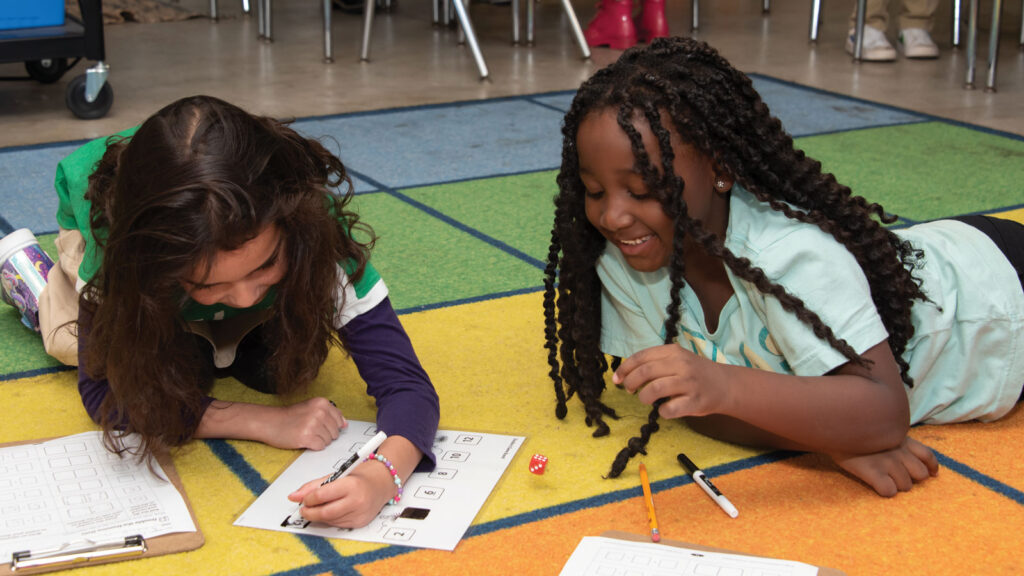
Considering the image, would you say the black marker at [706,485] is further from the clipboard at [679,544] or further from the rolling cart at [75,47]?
the rolling cart at [75,47]

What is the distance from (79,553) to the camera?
118 cm

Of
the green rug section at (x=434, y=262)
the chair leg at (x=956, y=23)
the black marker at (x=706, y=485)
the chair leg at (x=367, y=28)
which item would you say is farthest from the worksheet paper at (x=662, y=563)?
the chair leg at (x=956, y=23)

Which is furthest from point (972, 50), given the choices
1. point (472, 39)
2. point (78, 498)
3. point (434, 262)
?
point (78, 498)

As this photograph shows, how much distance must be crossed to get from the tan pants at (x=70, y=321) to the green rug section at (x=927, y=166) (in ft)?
4.95

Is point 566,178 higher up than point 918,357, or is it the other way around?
point 566,178

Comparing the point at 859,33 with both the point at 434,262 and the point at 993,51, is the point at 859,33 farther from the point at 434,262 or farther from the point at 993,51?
the point at 434,262

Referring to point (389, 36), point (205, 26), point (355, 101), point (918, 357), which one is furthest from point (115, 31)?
point (918, 357)

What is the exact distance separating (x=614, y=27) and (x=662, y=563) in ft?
12.7

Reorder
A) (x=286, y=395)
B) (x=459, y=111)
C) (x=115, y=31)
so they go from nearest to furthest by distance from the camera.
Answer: (x=286, y=395) < (x=459, y=111) < (x=115, y=31)

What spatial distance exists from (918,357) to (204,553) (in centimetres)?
92

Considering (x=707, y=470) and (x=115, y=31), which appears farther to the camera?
(x=115, y=31)

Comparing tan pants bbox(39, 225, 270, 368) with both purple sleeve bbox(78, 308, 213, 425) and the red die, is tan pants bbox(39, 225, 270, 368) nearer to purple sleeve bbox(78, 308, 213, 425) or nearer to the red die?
purple sleeve bbox(78, 308, 213, 425)

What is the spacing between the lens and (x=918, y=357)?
141 cm

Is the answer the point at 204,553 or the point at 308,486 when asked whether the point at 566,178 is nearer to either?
the point at 308,486
